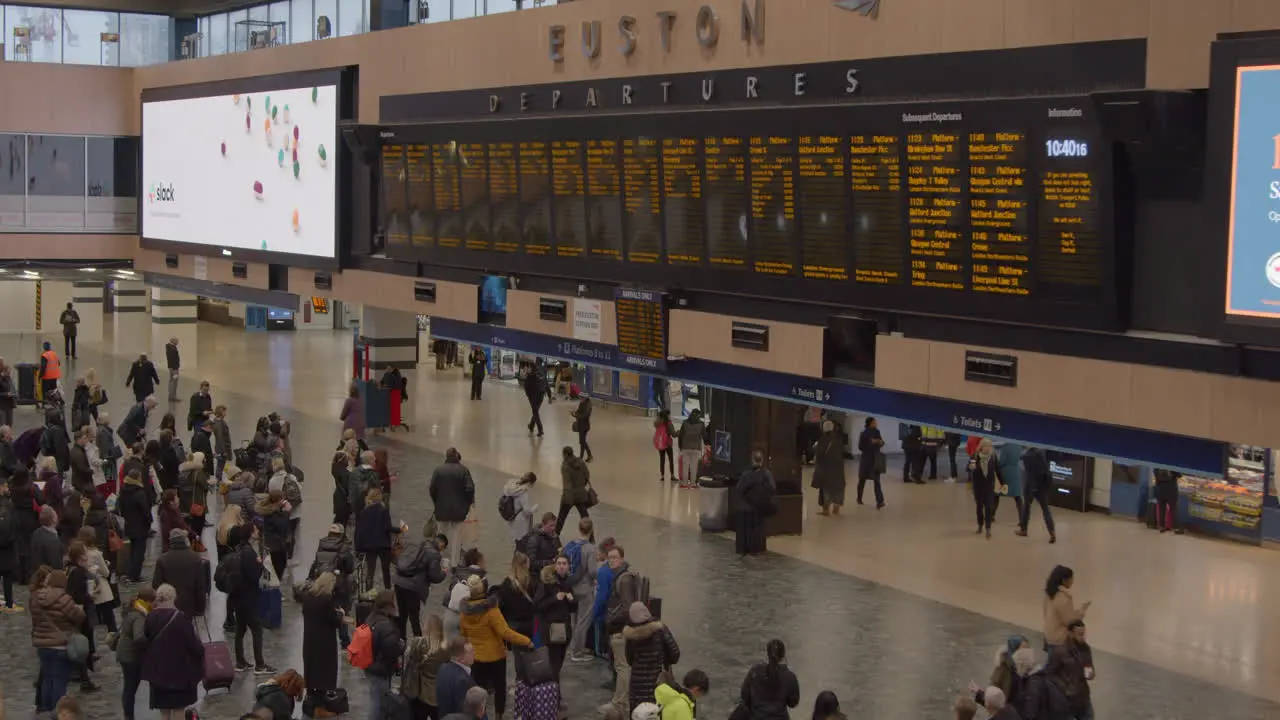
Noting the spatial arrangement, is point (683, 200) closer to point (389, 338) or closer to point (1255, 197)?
point (1255, 197)

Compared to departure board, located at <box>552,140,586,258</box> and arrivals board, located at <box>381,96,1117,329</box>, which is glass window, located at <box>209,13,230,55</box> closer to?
arrivals board, located at <box>381,96,1117,329</box>

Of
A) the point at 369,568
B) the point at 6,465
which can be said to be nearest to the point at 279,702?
the point at 369,568

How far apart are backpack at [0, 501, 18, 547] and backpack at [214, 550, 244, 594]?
3.14 metres

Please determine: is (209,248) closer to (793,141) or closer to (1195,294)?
(793,141)

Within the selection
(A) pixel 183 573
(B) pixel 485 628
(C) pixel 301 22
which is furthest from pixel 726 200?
(C) pixel 301 22

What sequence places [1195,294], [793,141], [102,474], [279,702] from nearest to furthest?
[279,702] → [1195,294] → [793,141] → [102,474]

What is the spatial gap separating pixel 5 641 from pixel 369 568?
3.62 m

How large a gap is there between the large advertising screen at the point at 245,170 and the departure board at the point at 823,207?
11.7 meters

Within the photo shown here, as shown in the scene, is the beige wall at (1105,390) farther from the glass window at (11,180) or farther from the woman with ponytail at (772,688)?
the glass window at (11,180)

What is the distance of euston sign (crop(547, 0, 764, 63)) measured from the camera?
1655cm

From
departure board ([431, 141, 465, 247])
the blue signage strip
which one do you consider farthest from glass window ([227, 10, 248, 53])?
the blue signage strip

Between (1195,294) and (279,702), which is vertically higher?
(1195,294)

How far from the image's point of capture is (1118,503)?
962 inches

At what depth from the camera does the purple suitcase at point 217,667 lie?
1357cm
